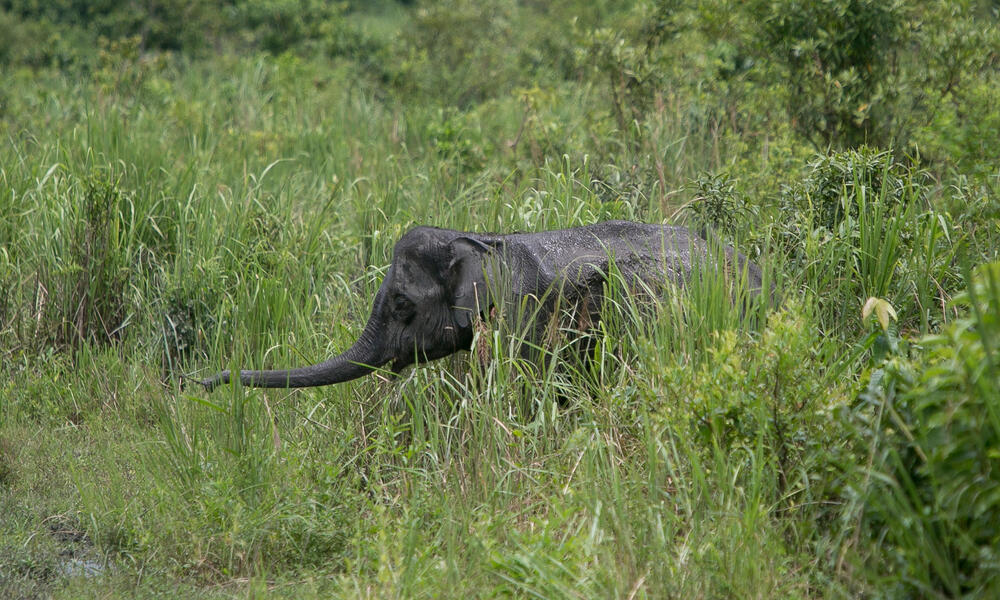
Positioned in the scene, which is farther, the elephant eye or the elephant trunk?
the elephant eye

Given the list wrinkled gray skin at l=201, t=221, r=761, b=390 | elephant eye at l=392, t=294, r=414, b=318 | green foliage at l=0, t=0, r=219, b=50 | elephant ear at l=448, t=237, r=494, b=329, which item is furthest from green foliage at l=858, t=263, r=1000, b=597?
green foliage at l=0, t=0, r=219, b=50

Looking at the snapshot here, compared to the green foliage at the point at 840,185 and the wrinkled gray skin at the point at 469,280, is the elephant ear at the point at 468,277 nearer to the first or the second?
the wrinkled gray skin at the point at 469,280

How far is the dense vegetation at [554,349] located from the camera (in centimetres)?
326

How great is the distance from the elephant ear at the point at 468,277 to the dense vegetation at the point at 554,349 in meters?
0.22

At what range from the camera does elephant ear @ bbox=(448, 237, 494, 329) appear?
4590 mm

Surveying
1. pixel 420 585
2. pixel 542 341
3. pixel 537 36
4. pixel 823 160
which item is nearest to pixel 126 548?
pixel 420 585

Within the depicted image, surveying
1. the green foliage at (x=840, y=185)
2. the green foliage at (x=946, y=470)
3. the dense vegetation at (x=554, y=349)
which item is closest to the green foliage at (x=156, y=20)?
the dense vegetation at (x=554, y=349)

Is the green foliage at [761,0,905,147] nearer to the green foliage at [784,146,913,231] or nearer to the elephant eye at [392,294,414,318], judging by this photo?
the green foliage at [784,146,913,231]

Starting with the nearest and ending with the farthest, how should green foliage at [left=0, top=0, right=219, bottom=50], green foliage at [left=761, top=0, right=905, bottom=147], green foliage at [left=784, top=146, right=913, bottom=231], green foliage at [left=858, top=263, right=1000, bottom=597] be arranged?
green foliage at [left=858, top=263, right=1000, bottom=597] < green foliage at [left=784, top=146, right=913, bottom=231] < green foliage at [left=761, top=0, right=905, bottom=147] < green foliage at [left=0, top=0, right=219, bottom=50]

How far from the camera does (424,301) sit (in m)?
4.66

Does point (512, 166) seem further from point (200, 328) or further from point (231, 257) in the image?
point (200, 328)

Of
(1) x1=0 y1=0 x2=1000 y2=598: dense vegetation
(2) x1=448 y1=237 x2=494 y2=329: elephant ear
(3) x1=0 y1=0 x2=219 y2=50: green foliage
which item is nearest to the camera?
(1) x1=0 y1=0 x2=1000 y2=598: dense vegetation

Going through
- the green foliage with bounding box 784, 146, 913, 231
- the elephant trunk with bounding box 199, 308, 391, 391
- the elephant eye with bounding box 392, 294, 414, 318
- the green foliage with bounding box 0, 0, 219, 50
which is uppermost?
the green foliage with bounding box 784, 146, 913, 231

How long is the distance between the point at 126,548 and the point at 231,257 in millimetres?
2500
